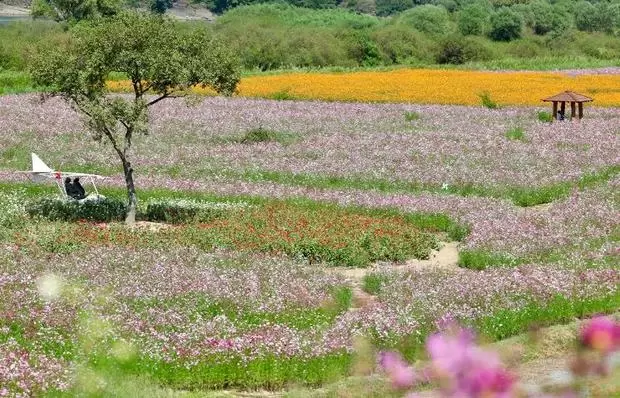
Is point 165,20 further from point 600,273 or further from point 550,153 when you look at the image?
point 550,153

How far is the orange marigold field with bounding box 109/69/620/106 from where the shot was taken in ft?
186

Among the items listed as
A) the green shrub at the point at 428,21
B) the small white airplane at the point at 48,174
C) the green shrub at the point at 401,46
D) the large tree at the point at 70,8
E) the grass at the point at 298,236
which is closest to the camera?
the grass at the point at 298,236

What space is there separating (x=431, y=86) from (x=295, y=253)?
144 ft

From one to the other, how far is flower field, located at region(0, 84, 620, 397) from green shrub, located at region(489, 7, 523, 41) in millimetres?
79865

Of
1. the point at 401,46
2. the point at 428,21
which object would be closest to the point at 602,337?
the point at 401,46

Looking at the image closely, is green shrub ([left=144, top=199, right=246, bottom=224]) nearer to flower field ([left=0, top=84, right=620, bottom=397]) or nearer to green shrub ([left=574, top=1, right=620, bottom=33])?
flower field ([left=0, top=84, right=620, bottom=397])

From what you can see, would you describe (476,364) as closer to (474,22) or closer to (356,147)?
(356,147)

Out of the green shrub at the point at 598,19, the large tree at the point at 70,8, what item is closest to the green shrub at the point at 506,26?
the green shrub at the point at 598,19

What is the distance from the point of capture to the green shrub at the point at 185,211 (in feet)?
82.0

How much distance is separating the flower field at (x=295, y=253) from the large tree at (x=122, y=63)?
2.94m

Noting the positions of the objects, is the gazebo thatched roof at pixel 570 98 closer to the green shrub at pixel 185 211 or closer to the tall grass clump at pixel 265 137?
the tall grass clump at pixel 265 137

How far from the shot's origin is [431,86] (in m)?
63.4

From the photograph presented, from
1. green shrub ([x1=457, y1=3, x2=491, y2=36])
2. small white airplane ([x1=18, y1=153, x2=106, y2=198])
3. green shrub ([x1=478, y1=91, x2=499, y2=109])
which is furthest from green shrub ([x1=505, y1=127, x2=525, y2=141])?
green shrub ([x1=457, y1=3, x2=491, y2=36])

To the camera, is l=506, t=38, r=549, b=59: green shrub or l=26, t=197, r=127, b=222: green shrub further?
l=506, t=38, r=549, b=59: green shrub
